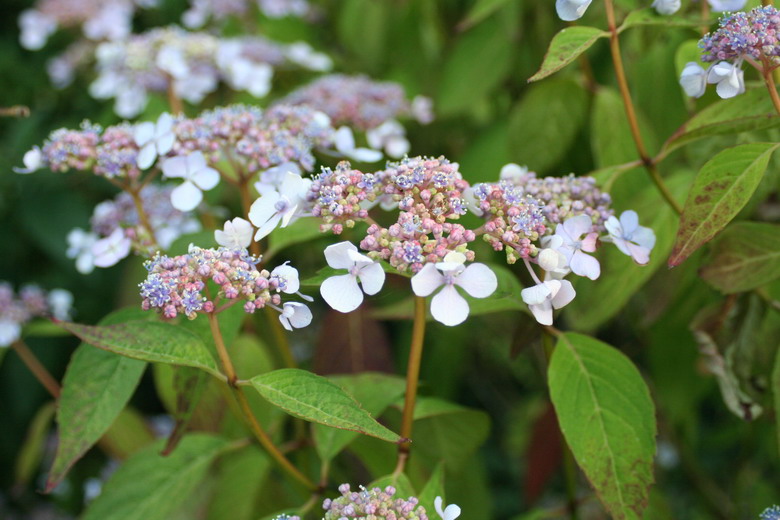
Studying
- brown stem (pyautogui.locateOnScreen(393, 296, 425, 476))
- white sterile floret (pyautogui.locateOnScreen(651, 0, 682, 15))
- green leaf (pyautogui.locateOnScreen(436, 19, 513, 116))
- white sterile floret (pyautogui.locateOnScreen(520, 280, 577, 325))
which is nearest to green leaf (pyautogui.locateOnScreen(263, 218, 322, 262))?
brown stem (pyautogui.locateOnScreen(393, 296, 425, 476))

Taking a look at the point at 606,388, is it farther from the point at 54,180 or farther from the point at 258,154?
the point at 54,180

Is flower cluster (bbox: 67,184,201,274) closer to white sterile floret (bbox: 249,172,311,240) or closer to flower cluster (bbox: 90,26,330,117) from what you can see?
white sterile floret (bbox: 249,172,311,240)

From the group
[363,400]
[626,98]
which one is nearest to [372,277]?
[363,400]

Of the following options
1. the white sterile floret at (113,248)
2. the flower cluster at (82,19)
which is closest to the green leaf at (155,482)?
the white sterile floret at (113,248)

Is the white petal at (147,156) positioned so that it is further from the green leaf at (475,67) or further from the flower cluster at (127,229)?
the green leaf at (475,67)

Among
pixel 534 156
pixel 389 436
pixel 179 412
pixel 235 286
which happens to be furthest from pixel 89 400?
pixel 534 156

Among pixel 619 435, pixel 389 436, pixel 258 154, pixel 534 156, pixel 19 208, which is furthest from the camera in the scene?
pixel 19 208

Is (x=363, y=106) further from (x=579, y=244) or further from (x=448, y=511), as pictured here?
(x=448, y=511)

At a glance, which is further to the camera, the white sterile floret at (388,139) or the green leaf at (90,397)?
the white sterile floret at (388,139)

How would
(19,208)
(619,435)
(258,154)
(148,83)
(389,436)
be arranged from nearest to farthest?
1. (389,436)
2. (619,435)
3. (258,154)
4. (148,83)
5. (19,208)
